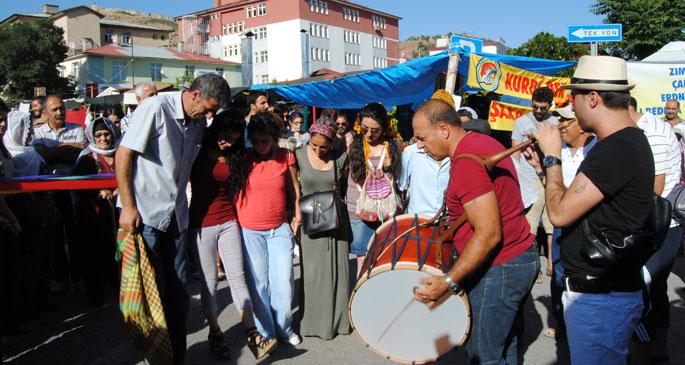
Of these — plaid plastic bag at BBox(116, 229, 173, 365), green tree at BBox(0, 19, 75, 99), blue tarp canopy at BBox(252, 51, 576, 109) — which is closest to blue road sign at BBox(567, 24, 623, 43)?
blue tarp canopy at BBox(252, 51, 576, 109)

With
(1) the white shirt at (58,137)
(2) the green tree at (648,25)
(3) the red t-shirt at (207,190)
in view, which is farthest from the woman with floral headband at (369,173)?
(2) the green tree at (648,25)

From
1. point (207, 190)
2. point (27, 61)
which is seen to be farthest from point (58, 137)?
point (27, 61)

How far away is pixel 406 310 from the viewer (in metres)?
2.85

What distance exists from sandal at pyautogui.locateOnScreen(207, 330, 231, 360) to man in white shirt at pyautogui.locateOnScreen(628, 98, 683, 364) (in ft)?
10.1

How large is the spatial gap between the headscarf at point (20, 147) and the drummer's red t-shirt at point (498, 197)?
4.43m

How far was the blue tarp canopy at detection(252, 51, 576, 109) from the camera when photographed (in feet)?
29.2

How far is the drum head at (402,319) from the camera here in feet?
9.13

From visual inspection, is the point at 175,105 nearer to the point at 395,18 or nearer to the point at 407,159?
the point at 407,159

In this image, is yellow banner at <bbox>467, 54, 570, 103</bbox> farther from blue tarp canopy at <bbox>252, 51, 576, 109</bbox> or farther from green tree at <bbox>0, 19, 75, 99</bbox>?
green tree at <bbox>0, 19, 75, 99</bbox>

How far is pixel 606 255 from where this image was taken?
2441 millimetres

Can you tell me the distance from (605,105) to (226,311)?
425 centimetres

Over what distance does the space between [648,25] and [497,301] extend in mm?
22714

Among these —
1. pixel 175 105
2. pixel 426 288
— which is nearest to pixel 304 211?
pixel 175 105

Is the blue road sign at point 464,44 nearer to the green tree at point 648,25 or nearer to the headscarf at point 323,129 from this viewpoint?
the headscarf at point 323,129
